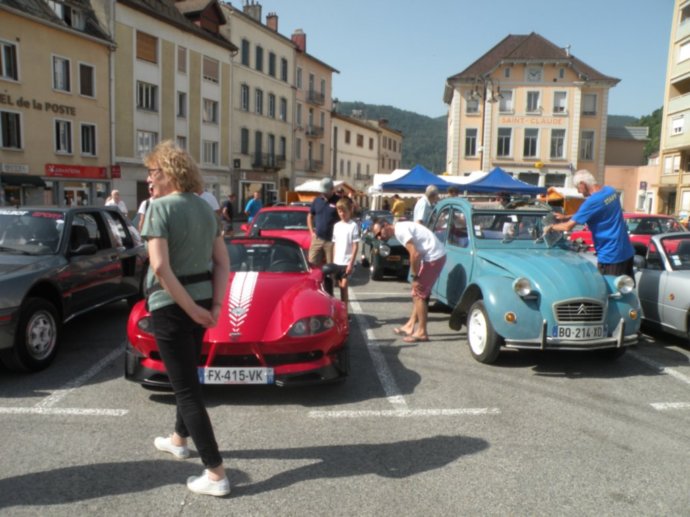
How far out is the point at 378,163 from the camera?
76125mm

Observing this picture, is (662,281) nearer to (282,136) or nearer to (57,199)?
(57,199)

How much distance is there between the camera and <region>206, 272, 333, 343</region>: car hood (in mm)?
4559

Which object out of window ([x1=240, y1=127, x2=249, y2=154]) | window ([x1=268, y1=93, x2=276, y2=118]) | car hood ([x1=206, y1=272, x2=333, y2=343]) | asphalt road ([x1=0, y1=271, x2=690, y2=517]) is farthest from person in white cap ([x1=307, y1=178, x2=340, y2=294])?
window ([x1=268, y1=93, x2=276, y2=118])

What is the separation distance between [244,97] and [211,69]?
468 cm

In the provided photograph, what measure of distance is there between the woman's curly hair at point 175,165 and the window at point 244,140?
131 feet

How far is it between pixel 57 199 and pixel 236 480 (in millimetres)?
27189

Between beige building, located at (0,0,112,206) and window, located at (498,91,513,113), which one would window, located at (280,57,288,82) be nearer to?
window, located at (498,91,513,113)

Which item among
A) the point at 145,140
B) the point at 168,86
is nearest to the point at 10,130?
the point at 145,140

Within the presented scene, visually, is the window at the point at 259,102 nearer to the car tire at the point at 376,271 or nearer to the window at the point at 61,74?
the window at the point at 61,74

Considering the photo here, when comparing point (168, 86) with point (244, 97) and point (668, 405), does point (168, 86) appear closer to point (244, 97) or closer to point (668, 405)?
point (244, 97)

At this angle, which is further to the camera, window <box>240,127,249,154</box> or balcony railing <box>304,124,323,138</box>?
balcony railing <box>304,124,323,138</box>

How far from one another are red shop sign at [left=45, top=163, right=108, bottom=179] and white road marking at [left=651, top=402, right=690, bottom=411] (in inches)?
1081

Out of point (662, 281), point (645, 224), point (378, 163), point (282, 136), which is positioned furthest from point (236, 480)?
point (378, 163)

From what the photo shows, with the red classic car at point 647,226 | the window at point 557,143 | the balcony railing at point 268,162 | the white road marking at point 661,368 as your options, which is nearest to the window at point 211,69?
the balcony railing at point 268,162
